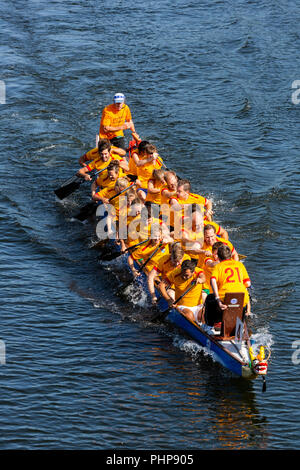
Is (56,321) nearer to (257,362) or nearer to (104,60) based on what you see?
(257,362)

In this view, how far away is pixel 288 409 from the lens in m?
13.0

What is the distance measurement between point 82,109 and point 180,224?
45.6ft

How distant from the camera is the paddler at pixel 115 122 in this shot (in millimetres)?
21644

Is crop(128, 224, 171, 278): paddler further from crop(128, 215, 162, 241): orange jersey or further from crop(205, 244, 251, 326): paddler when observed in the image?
crop(205, 244, 251, 326): paddler

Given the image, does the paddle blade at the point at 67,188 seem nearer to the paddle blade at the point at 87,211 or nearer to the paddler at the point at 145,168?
the paddle blade at the point at 87,211

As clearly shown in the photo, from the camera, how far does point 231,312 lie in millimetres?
13555

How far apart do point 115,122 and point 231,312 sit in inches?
392

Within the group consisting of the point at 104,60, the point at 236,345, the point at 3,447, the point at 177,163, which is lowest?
the point at 3,447

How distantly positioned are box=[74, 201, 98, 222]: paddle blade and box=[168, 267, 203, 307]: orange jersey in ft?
18.8

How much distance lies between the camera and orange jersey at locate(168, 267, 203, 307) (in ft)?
48.3

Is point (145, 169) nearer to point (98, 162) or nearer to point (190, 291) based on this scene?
point (98, 162)

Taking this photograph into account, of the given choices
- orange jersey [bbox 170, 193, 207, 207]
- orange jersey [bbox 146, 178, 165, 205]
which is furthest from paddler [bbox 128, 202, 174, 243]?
orange jersey [bbox 170, 193, 207, 207]

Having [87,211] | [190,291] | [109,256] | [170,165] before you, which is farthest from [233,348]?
[170,165]

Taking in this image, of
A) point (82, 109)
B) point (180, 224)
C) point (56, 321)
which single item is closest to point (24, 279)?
point (56, 321)
